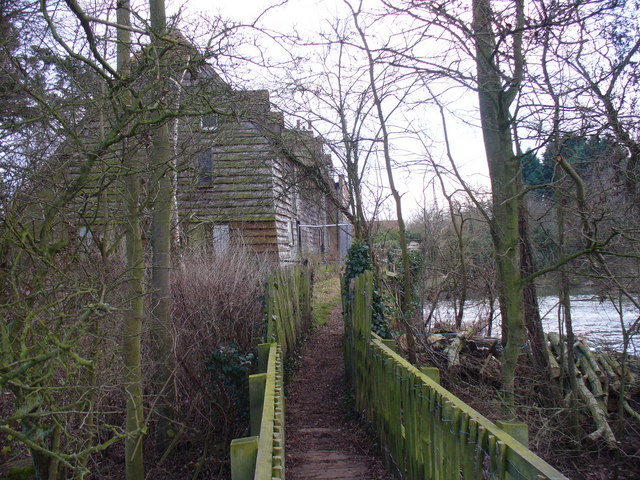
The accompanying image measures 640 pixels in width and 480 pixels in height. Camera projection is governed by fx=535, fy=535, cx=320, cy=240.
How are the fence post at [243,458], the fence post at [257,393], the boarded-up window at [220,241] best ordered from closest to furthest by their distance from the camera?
the fence post at [243,458] → the fence post at [257,393] → the boarded-up window at [220,241]

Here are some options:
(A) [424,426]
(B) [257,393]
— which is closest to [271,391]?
(B) [257,393]

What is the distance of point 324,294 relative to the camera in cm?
1864

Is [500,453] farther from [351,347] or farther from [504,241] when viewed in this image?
[351,347]

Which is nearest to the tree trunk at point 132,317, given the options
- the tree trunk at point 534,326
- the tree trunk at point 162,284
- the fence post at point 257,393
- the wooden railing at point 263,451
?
the tree trunk at point 162,284

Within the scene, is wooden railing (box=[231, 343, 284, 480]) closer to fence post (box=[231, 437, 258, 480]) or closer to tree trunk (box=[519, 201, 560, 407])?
fence post (box=[231, 437, 258, 480])

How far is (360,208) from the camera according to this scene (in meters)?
10.7

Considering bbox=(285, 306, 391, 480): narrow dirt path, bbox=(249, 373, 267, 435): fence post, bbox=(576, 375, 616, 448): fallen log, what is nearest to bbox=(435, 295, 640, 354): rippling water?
bbox=(576, 375, 616, 448): fallen log

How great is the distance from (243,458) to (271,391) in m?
1.23

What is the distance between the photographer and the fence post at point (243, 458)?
2441 mm

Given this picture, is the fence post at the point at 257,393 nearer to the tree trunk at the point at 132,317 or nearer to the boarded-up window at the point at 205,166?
the tree trunk at the point at 132,317

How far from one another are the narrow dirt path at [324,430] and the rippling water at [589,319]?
2.70 m

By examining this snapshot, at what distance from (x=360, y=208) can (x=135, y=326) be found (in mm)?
5846

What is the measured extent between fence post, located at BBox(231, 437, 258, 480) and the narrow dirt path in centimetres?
297

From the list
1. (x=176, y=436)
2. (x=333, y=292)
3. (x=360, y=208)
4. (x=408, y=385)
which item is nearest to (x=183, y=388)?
(x=176, y=436)
